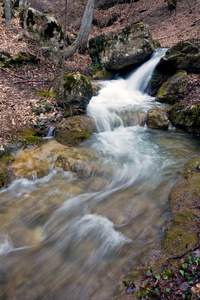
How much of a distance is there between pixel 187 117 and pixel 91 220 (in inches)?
218

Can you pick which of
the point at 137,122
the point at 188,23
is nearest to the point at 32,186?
the point at 137,122

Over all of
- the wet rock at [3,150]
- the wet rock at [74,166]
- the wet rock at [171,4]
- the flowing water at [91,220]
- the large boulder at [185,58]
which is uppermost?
the wet rock at [171,4]

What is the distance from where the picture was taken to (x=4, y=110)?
6.31m

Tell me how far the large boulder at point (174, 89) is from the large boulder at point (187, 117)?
1320 mm

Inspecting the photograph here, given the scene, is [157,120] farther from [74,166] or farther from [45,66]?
[45,66]

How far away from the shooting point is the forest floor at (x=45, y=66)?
256 inches

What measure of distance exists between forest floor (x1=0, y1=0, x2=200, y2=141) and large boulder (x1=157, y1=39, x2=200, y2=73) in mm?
588

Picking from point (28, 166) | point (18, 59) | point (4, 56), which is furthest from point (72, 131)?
point (4, 56)

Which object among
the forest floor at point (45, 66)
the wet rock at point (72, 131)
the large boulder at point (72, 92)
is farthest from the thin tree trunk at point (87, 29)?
the wet rock at point (72, 131)

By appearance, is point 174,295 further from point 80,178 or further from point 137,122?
point 137,122

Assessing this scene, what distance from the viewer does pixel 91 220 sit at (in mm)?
3867

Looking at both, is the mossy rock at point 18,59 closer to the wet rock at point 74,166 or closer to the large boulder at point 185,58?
the wet rock at point 74,166

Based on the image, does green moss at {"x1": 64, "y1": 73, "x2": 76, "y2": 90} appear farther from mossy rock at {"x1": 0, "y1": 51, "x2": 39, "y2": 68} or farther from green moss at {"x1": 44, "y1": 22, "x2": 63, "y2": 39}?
green moss at {"x1": 44, "y1": 22, "x2": 63, "y2": 39}

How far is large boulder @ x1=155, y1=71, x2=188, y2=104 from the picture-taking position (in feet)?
27.6
